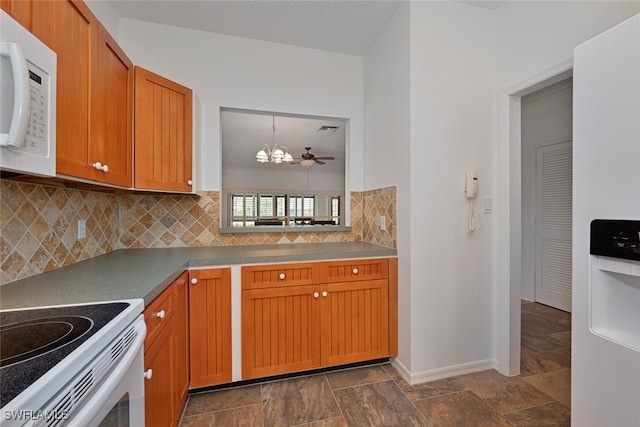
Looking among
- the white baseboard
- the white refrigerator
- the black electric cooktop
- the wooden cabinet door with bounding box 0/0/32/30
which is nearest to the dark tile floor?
the white baseboard

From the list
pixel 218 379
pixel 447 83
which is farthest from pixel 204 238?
pixel 447 83

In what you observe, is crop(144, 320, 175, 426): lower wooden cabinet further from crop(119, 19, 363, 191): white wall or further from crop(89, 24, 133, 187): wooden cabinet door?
crop(119, 19, 363, 191): white wall

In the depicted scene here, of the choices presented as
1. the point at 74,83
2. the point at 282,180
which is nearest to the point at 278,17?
the point at 74,83

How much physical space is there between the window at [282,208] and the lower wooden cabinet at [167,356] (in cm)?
528

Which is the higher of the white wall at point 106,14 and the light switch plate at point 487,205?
the white wall at point 106,14

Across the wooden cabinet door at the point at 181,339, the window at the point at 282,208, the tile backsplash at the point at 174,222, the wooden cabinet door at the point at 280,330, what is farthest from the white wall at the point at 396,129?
the window at the point at 282,208

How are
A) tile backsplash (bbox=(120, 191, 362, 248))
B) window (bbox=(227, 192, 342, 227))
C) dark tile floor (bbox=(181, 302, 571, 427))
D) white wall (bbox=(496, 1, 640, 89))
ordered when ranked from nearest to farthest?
white wall (bbox=(496, 1, 640, 89)), dark tile floor (bbox=(181, 302, 571, 427)), tile backsplash (bbox=(120, 191, 362, 248)), window (bbox=(227, 192, 342, 227))

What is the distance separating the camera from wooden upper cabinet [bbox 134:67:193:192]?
5.85ft

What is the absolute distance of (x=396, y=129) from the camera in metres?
2.09

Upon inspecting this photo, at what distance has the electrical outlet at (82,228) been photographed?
5.56 ft

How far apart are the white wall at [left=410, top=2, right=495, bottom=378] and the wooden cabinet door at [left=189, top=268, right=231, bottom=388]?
1264 millimetres

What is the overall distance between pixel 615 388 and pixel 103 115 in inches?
101

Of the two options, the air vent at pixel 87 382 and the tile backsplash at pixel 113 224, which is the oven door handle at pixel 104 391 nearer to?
the air vent at pixel 87 382

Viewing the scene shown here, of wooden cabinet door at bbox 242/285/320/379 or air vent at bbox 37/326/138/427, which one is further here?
wooden cabinet door at bbox 242/285/320/379
